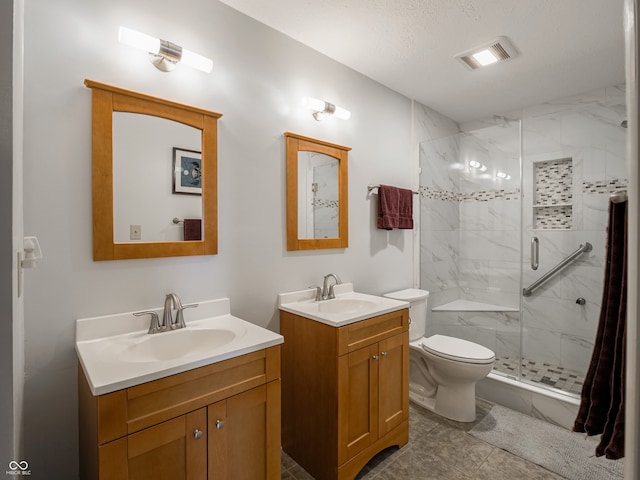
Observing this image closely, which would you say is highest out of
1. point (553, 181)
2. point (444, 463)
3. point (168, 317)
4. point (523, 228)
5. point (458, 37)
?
point (458, 37)

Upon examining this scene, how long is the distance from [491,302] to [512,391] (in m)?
0.93

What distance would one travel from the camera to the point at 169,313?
151 centimetres

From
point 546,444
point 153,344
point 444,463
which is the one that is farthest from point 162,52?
point 546,444

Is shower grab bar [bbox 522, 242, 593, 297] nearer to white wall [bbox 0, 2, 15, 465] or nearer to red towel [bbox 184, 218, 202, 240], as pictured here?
red towel [bbox 184, 218, 202, 240]

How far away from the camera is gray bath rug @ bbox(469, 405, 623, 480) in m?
1.77

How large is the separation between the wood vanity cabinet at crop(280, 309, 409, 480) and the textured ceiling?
67.2 inches

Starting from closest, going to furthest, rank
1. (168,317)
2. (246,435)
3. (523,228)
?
(246,435) → (168,317) → (523,228)

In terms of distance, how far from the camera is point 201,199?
5.46 feet

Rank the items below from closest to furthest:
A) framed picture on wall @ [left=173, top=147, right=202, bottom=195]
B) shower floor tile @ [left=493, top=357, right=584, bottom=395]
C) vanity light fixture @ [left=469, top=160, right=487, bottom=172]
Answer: framed picture on wall @ [left=173, top=147, right=202, bottom=195], shower floor tile @ [left=493, top=357, right=584, bottom=395], vanity light fixture @ [left=469, top=160, right=487, bottom=172]

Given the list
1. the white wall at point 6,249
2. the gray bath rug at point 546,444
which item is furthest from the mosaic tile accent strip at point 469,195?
the white wall at point 6,249

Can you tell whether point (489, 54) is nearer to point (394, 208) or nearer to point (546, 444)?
point (394, 208)

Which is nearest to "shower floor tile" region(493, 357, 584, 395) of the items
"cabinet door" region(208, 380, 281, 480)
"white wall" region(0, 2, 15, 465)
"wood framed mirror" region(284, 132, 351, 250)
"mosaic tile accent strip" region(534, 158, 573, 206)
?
"mosaic tile accent strip" region(534, 158, 573, 206)

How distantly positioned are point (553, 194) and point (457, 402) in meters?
2.04

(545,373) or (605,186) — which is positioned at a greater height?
(605,186)
